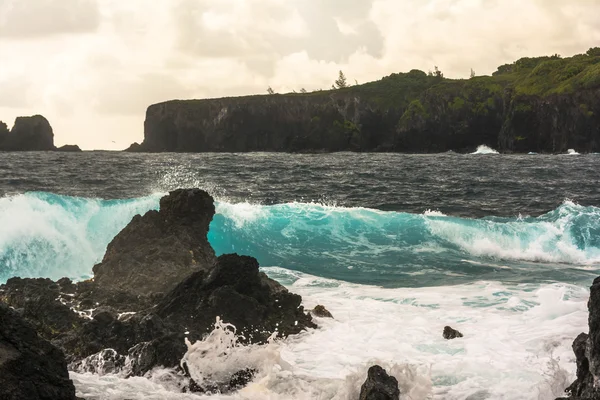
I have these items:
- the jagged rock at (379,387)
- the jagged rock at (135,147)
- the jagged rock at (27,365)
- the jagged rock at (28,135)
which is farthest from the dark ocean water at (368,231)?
the jagged rock at (135,147)

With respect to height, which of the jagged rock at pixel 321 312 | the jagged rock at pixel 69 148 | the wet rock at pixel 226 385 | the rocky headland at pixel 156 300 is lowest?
the wet rock at pixel 226 385

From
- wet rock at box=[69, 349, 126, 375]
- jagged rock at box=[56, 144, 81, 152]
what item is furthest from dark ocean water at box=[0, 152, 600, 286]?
jagged rock at box=[56, 144, 81, 152]

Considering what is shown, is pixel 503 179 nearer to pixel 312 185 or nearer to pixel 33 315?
pixel 312 185

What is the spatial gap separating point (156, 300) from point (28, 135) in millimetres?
117877

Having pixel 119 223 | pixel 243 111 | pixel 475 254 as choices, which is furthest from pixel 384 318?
pixel 243 111

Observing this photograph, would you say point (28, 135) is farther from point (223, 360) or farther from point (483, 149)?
point (223, 360)

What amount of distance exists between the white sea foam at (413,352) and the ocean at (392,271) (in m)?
0.03

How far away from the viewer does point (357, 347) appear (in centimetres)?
873

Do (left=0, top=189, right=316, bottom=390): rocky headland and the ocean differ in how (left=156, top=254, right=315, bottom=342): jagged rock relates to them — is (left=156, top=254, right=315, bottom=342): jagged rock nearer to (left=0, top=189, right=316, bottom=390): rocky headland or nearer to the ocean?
(left=0, top=189, right=316, bottom=390): rocky headland

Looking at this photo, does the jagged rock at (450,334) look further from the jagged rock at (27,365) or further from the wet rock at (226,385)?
the jagged rock at (27,365)

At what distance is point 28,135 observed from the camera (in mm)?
115812

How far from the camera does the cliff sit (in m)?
87.5

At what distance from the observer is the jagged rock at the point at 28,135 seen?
114062mm

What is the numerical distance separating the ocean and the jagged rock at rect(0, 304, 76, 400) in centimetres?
98
